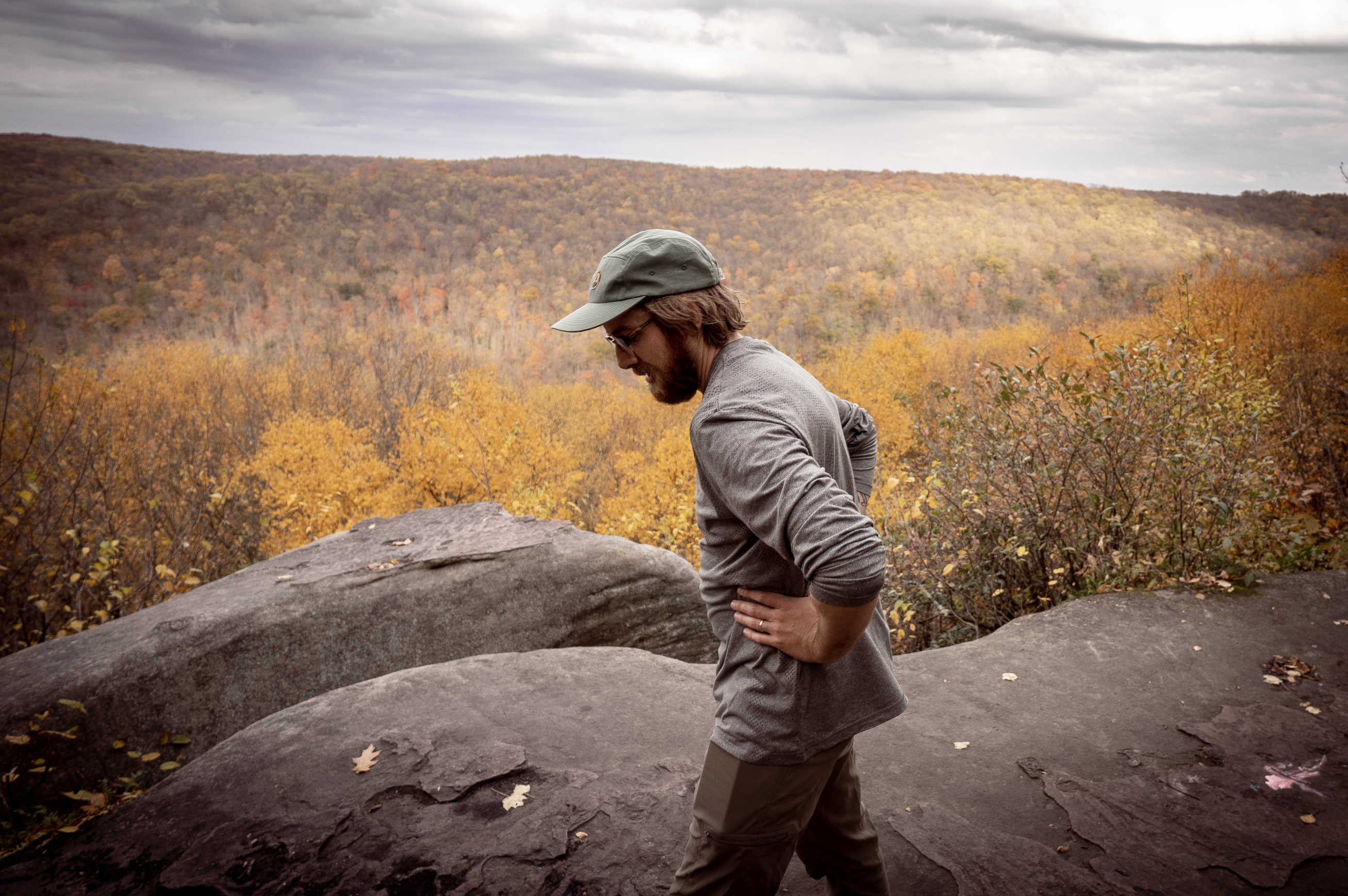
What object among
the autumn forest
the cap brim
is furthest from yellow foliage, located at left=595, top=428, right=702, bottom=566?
the cap brim

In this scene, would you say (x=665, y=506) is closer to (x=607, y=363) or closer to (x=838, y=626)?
(x=838, y=626)

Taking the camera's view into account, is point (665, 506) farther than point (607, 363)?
No

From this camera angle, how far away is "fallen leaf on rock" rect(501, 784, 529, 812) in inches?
119

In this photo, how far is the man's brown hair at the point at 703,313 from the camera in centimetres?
171

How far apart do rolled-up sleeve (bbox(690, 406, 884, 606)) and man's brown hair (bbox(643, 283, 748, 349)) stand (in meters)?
0.30

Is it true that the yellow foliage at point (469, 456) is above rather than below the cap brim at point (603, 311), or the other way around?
below

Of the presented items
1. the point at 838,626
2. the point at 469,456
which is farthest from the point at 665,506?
the point at 838,626

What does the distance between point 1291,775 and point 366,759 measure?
3.99 m

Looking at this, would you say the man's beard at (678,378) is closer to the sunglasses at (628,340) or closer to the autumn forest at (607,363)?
the sunglasses at (628,340)

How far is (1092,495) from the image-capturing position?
5.92 meters

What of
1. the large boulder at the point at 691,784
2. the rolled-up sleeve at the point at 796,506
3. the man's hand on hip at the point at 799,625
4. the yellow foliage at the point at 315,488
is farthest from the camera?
the yellow foliage at the point at 315,488

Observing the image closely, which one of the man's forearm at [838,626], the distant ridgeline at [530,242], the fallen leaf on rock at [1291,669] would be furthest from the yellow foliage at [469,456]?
the distant ridgeline at [530,242]

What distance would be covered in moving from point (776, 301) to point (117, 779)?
5459 cm

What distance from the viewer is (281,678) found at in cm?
506
